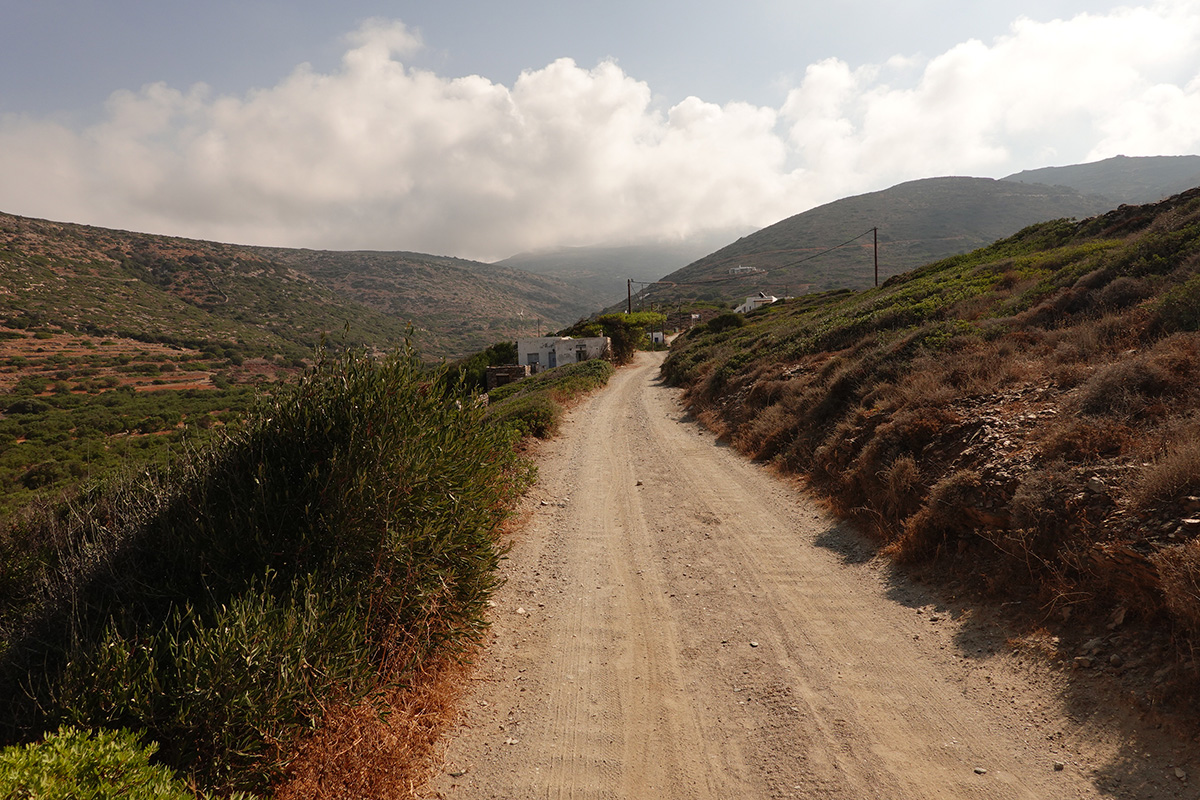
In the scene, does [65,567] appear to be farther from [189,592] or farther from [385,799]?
[385,799]

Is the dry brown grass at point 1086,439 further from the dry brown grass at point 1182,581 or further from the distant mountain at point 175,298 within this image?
the distant mountain at point 175,298

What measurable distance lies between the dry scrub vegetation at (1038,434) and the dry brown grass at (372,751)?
17.5 ft

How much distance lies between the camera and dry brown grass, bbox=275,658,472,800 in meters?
3.61

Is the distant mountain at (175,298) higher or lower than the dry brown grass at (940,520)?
higher

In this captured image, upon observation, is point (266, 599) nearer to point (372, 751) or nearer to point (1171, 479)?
point (372, 751)

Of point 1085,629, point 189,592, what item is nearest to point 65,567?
point 189,592

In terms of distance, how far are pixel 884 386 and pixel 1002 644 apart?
667 centimetres

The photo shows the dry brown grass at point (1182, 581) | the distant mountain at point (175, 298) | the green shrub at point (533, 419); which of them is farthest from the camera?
the distant mountain at point (175, 298)

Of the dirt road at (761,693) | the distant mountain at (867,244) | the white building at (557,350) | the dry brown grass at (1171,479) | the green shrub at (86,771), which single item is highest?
the distant mountain at (867,244)

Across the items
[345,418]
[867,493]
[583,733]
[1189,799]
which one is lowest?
[583,733]

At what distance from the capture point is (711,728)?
439cm

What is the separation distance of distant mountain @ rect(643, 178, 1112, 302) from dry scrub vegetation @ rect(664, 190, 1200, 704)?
350 ft

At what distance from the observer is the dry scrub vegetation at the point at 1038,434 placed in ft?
16.0

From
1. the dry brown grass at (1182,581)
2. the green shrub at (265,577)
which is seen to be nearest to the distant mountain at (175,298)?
the green shrub at (265,577)
